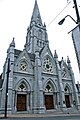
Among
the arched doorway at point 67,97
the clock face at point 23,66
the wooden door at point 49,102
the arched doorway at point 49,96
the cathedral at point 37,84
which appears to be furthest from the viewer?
the arched doorway at point 67,97

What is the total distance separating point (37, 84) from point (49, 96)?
5080mm

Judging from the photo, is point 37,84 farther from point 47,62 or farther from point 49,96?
point 47,62

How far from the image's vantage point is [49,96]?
3036cm

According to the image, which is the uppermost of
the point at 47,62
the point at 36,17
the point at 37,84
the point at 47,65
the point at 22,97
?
the point at 36,17

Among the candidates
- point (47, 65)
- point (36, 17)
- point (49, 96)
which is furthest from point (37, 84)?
point (36, 17)

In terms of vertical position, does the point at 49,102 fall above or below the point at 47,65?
below

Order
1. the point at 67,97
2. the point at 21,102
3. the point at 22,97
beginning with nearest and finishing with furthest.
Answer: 1. the point at 21,102
2. the point at 22,97
3. the point at 67,97

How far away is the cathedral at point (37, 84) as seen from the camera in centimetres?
2578

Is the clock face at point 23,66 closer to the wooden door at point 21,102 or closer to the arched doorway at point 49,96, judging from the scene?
the wooden door at point 21,102

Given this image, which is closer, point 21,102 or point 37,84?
point 21,102

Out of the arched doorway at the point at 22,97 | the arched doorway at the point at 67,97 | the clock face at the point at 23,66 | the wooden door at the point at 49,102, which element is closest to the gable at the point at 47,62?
the clock face at the point at 23,66

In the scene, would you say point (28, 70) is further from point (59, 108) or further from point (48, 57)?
point (59, 108)

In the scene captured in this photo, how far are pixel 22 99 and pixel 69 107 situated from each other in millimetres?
12622

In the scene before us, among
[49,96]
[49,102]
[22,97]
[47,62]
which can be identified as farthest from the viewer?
[47,62]
